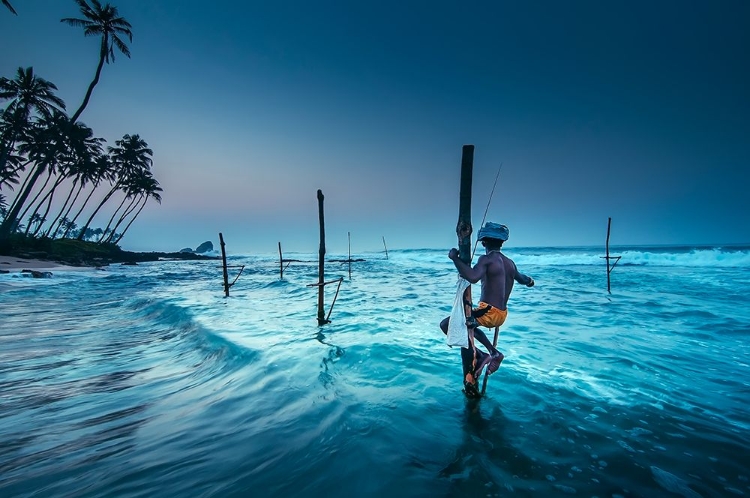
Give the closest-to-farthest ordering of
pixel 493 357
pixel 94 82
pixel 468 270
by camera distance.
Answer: pixel 468 270
pixel 493 357
pixel 94 82

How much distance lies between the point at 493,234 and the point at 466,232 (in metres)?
0.40

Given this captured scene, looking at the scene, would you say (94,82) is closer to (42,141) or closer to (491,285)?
(42,141)

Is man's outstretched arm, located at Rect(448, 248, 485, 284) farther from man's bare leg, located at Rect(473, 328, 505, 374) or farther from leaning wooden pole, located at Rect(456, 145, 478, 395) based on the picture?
man's bare leg, located at Rect(473, 328, 505, 374)

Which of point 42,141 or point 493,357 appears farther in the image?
point 42,141

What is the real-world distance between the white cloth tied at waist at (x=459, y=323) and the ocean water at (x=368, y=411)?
135cm

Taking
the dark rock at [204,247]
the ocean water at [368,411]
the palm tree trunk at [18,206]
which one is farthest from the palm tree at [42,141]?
the dark rock at [204,247]

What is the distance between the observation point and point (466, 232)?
14.4 feet

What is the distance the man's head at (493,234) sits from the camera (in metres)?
4.30

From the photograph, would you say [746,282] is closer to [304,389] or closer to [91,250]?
[304,389]

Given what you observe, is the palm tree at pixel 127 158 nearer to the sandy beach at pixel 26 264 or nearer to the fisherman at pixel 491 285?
the sandy beach at pixel 26 264

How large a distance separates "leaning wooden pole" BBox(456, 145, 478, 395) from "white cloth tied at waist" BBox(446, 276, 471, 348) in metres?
0.07

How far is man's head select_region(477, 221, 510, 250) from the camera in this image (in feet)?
14.1

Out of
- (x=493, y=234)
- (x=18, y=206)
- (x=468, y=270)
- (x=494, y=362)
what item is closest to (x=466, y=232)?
(x=493, y=234)

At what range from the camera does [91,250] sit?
136 ft
